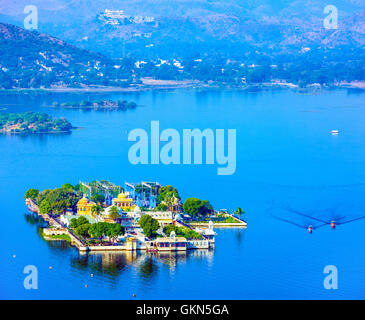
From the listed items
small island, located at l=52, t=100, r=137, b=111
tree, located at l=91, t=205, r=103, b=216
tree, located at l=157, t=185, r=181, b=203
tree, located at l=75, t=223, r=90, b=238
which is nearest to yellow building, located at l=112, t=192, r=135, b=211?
tree, located at l=91, t=205, r=103, b=216

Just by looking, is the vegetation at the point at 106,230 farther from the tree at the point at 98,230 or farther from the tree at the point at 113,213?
the tree at the point at 113,213

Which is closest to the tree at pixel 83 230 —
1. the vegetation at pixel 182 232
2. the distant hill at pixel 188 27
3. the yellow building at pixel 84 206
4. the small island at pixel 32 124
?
the vegetation at pixel 182 232

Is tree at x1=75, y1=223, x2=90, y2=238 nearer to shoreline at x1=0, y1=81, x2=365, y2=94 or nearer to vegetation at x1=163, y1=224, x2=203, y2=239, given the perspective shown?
vegetation at x1=163, y1=224, x2=203, y2=239

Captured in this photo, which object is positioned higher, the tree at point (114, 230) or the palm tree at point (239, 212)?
the palm tree at point (239, 212)

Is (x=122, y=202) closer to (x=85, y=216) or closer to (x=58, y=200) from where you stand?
(x=85, y=216)

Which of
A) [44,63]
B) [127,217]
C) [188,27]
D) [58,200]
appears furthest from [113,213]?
[188,27]
